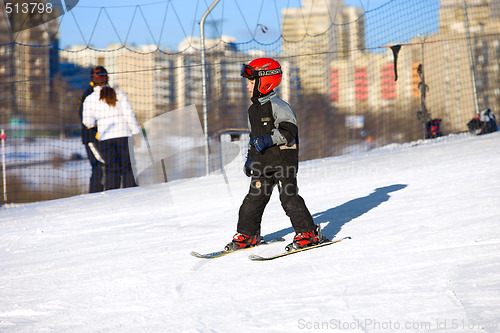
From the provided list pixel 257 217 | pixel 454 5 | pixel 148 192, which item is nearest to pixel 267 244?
pixel 257 217

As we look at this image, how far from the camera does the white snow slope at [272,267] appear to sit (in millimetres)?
2461

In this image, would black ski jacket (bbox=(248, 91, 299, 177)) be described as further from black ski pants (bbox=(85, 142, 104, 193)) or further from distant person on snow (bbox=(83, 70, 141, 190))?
black ski pants (bbox=(85, 142, 104, 193))

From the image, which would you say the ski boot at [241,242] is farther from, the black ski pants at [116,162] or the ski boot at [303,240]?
the black ski pants at [116,162]

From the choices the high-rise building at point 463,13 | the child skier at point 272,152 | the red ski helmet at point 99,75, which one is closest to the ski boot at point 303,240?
the child skier at point 272,152

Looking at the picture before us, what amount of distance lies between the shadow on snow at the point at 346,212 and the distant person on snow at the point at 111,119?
2.89 meters

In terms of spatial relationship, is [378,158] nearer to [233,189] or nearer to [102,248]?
[233,189]

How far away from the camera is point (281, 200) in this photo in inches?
146

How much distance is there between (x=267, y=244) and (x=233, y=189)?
2.99 metres

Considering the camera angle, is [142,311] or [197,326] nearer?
[197,326]

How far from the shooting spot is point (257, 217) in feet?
12.4

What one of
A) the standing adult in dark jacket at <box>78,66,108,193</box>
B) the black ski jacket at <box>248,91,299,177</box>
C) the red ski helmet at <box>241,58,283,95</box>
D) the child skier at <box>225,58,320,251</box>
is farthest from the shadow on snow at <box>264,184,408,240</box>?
the standing adult in dark jacket at <box>78,66,108,193</box>

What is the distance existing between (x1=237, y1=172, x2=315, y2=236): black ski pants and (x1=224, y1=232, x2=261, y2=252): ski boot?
0.11 feet

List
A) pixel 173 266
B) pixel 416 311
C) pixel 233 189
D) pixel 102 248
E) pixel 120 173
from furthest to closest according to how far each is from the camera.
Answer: pixel 120 173 → pixel 233 189 → pixel 102 248 → pixel 173 266 → pixel 416 311

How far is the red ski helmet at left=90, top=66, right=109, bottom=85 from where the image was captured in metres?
6.70
